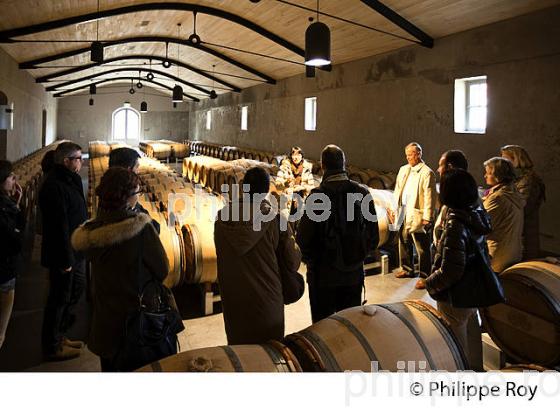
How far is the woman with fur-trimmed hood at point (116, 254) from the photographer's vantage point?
78.8 inches

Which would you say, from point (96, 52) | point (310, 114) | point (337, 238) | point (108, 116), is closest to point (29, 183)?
point (96, 52)

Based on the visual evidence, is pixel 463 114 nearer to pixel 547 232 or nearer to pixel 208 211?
pixel 547 232

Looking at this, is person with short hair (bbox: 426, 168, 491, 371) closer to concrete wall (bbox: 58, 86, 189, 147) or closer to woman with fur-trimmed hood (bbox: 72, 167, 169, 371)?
woman with fur-trimmed hood (bbox: 72, 167, 169, 371)

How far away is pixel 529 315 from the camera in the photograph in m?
2.90

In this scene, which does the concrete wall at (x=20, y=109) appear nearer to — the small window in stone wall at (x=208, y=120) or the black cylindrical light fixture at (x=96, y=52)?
the black cylindrical light fixture at (x=96, y=52)

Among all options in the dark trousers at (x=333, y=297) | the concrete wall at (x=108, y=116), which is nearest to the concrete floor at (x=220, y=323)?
the dark trousers at (x=333, y=297)

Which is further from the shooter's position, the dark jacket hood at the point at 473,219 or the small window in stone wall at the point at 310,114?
the small window in stone wall at the point at 310,114

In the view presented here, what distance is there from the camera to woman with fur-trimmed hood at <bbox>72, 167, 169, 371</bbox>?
2002 millimetres

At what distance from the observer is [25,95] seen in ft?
42.9

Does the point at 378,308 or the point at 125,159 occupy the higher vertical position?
the point at 125,159

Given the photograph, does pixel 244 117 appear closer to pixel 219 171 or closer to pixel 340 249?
pixel 219 171

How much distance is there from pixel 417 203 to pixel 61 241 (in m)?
3.60

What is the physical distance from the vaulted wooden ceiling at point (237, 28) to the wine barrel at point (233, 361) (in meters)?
6.57
